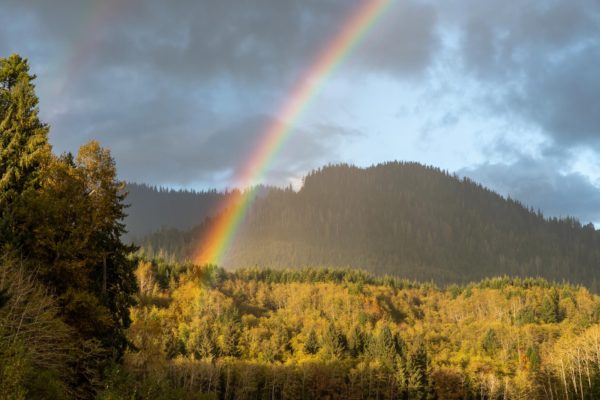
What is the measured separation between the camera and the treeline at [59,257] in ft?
139

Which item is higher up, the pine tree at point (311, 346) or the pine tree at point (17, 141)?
the pine tree at point (17, 141)

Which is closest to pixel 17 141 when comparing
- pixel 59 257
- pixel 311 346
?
pixel 59 257

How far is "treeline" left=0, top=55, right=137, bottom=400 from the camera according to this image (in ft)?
139

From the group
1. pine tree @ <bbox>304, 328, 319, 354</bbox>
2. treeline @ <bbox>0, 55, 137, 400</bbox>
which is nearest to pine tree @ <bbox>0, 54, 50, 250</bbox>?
treeline @ <bbox>0, 55, 137, 400</bbox>

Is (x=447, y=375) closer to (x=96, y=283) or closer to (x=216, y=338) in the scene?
(x=216, y=338)

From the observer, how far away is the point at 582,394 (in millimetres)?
120812

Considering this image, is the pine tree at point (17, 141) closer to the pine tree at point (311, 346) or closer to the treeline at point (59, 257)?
the treeline at point (59, 257)

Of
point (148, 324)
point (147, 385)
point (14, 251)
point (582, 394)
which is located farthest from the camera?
point (582, 394)

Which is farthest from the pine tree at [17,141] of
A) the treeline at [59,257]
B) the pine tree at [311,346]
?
the pine tree at [311,346]

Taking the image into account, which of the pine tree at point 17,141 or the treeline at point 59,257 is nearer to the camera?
the treeline at point 59,257

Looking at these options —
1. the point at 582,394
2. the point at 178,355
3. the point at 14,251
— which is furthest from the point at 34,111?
the point at 178,355

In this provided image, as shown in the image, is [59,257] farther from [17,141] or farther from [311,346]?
[311,346]

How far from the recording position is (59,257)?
155ft

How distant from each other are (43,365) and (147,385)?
32.0 feet
